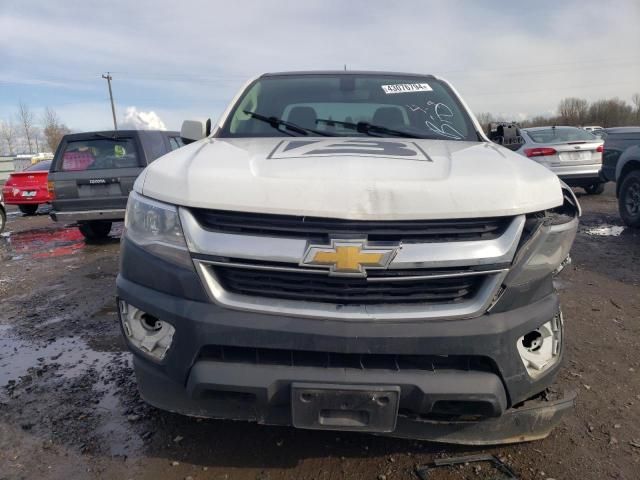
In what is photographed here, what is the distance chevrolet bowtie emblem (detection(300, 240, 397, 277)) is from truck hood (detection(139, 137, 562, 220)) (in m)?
0.12

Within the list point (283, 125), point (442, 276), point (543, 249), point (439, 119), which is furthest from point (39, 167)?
A: point (543, 249)

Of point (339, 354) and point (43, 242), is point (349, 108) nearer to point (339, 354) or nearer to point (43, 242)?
point (339, 354)

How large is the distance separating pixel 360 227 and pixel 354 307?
1.06 ft

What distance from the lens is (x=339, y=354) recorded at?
1900 millimetres

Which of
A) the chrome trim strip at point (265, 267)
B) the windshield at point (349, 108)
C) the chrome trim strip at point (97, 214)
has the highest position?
the windshield at point (349, 108)

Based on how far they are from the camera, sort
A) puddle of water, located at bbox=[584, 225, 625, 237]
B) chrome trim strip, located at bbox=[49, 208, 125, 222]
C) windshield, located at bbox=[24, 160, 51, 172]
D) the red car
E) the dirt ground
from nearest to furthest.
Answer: the dirt ground < puddle of water, located at bbox=[584, 225, 625, 237] < chrome trim strip, located at bbox=[49, 208, 125, 222] < the red car < windshield, located at bbox=[24, 160, 51, 172]

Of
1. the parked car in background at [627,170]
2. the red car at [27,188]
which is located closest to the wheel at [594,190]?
the parked car in background at [627,170]

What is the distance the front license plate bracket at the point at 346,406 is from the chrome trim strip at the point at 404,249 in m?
0.48

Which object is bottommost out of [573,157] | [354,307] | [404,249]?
[573,157]

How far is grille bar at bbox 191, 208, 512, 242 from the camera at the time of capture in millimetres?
1885

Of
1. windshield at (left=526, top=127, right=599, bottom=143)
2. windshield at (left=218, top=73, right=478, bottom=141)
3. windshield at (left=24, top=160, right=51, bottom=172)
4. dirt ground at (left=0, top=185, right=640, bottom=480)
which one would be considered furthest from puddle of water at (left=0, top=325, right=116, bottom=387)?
Result: windshield at (left=24, top=160, right=51, bottom=172)

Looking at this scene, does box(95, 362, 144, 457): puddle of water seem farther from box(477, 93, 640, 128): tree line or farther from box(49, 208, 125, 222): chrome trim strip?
box(477, 93, 640, 128): tree line

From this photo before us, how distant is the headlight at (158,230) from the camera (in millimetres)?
1969

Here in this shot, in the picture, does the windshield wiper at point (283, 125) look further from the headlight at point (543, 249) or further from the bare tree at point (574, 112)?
the bare tree at point (574, 112)
